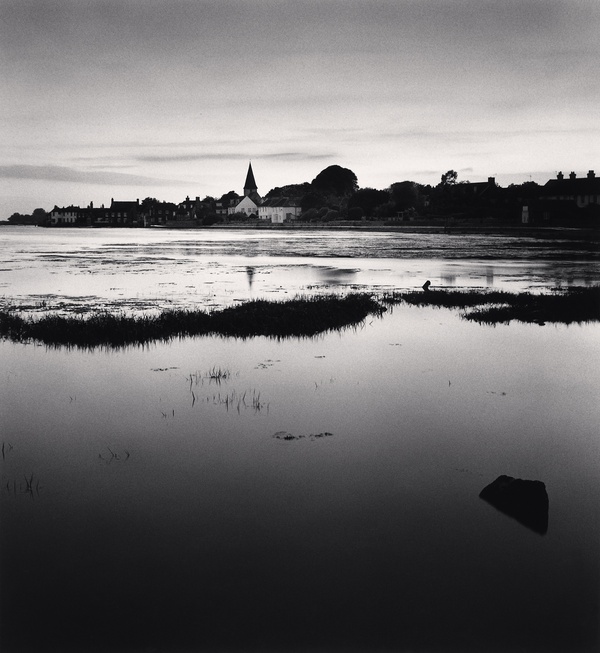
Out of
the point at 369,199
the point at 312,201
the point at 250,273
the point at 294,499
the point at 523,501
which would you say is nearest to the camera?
the point at 523,501

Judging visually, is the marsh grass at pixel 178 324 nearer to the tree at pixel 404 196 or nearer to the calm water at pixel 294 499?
the calm water at pixel 294 499

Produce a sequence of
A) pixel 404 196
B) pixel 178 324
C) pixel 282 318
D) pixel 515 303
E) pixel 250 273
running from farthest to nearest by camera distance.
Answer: pixel 404 196
pixel 250 273
pixel 515 303
pixel 282 318
pixel 178 324

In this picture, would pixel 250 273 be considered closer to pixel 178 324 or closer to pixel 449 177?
pixel 178 324

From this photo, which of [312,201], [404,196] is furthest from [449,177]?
[312,201]

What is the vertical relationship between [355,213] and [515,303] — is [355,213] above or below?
above

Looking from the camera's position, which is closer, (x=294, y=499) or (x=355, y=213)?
(x=294, y=499)

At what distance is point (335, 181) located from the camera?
196875 mm

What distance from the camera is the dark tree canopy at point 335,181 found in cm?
19662

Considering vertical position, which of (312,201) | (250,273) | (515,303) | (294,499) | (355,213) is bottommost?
(294,499)

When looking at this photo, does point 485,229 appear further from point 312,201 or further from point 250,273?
point 312,201

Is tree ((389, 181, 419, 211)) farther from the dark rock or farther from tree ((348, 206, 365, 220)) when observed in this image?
the dark rock

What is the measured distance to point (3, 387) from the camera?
44.2 ft

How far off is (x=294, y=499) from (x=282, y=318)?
12626 millimetres

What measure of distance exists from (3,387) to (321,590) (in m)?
9.19
